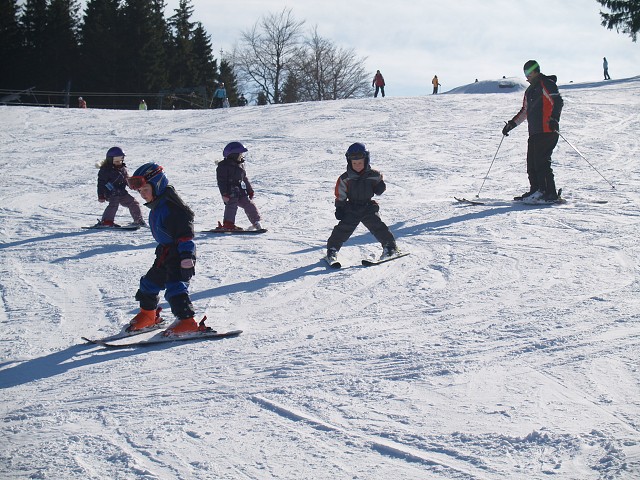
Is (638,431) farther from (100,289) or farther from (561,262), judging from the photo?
(100,289)

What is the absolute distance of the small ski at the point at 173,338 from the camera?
17.1 ft

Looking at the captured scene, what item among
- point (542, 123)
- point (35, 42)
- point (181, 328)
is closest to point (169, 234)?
point (181, 328)

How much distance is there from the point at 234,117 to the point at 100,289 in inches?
583

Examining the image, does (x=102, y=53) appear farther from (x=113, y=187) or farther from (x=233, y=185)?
(x=233, y=185)

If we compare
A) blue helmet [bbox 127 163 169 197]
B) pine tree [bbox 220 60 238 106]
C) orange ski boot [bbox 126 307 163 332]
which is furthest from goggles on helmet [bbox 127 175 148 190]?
pine tree [bbox 220 60 238 106]

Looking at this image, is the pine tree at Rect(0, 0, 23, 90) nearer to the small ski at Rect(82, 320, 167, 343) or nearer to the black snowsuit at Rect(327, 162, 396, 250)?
the black snowsuit at Rect(327, 162, 396, 250)

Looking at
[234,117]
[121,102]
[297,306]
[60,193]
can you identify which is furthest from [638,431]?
[121,102]

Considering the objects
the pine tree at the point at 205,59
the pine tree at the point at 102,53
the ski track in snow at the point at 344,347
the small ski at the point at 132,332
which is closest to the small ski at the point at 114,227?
the ski track in snow at the point at 344,347

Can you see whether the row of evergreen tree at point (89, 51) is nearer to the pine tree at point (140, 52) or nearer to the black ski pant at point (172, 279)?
the pine tree at point (140, 52)

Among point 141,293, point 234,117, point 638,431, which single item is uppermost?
point 234,117

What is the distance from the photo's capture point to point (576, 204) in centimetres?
1021

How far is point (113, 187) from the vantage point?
32.8 ft

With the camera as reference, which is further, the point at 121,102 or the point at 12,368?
the point at 121,102

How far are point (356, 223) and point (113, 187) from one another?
4.13 m
